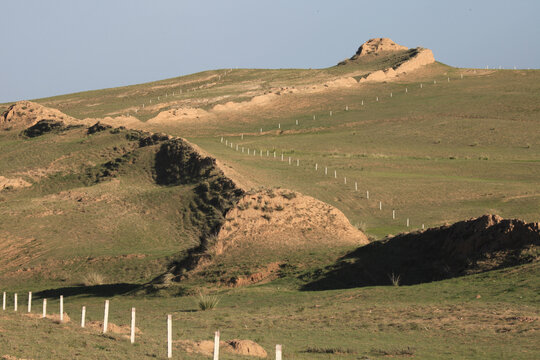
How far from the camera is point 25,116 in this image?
85125 mm

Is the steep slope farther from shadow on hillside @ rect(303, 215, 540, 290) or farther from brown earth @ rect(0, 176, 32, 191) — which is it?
shadow on hillside @ rect(303, 215, 540, 290)

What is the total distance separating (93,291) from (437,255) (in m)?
14.4

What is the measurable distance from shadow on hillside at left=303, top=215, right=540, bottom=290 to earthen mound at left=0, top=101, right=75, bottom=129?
57.4m

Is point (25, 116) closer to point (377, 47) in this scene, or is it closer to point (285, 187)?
point (285, 187)

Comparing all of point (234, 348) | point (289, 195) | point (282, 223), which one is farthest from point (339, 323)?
point (289, 195)

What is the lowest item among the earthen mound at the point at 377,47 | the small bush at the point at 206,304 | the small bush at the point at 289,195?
the small bush at the point at 206,304

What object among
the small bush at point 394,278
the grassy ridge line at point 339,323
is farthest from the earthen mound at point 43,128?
the small bush at point 394,278

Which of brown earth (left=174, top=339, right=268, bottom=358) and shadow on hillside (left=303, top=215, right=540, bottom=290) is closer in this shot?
brown earth (left=174, top=339, right=268, bottom=358)

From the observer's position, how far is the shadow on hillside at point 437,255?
2691 cm

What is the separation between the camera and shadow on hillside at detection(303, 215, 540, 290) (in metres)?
26.9

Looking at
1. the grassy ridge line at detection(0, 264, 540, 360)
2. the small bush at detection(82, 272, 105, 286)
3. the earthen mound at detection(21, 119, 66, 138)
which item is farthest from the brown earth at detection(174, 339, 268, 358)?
the earthen mound at detection(21, 119, 66, 138)

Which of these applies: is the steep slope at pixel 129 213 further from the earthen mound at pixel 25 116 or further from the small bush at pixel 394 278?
the earthen mound at pixel 25 116

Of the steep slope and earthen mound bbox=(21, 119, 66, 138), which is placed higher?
earthen mound bbox=(21, 119, 66, 138)

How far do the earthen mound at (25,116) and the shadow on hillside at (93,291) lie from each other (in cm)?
4983
